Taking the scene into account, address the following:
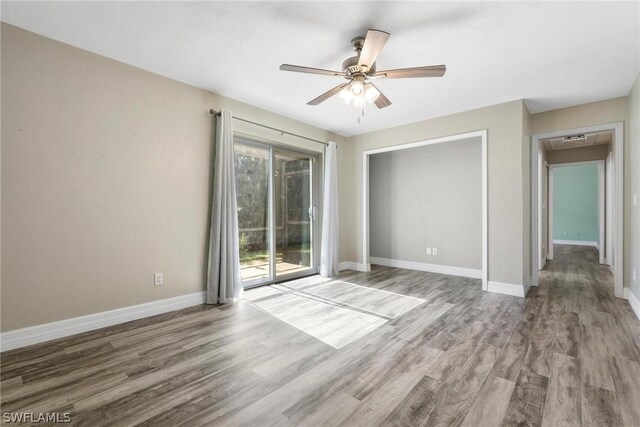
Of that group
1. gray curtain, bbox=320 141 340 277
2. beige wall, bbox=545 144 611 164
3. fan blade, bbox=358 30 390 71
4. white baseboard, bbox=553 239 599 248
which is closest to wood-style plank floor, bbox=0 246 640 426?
gray curtain, bbox=320 141 340 277

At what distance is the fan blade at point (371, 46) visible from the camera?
77.0 inches

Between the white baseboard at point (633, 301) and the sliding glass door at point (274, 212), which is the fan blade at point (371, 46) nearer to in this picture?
the sliding glass door at point (274, 212)

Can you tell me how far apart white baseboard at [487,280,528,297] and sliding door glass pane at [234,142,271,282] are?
124 inches

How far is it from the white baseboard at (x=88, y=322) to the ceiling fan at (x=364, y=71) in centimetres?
267

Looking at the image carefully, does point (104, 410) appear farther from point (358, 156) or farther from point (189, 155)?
point (358, 156)

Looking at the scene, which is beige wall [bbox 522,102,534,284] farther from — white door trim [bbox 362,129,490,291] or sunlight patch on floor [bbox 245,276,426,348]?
sunlight patch on floor [bbox 245,276,426,348]

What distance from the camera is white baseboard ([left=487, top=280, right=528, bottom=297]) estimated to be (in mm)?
3752

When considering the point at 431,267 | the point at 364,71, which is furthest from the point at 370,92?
the point at 431,267

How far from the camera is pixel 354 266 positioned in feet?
18.2

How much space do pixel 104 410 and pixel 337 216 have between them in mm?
3987

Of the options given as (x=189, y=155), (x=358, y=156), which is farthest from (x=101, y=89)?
(x=358, y=156)

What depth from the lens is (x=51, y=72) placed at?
2.47 metres

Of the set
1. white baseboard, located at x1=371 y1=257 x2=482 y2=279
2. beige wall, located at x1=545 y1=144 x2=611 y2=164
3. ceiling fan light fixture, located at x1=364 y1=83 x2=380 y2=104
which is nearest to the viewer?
ceiling fan light fixture, located at x1=364 y1=83 x2=380 y2=104

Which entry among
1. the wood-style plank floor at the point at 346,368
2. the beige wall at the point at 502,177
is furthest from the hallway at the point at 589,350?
the beige wall at the point at 502,177
